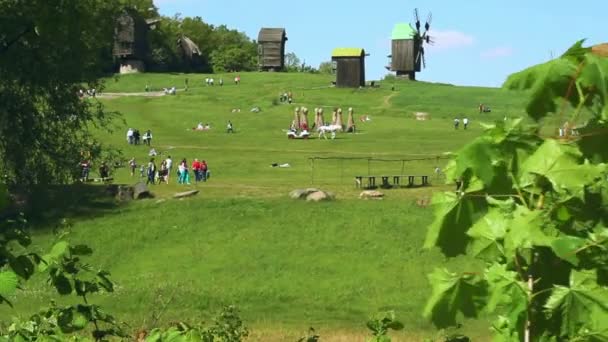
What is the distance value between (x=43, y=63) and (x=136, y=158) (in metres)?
23.6

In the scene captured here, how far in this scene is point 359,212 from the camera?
118 ft

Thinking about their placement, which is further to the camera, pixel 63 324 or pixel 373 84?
pixel 373 84

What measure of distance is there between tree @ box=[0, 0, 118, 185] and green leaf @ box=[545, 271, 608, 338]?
2854 centimetres

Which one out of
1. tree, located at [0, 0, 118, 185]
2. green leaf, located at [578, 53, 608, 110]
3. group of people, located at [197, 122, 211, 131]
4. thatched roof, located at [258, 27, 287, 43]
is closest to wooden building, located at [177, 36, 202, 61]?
thatched roof, located at [258, 27, 287, 43]

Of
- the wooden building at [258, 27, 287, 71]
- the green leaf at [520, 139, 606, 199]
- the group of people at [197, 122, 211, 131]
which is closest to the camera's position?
the green leaf at [520, 139, 606, 199]

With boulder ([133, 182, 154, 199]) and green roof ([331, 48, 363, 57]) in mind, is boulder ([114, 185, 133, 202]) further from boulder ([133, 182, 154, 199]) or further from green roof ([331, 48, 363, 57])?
green roof ([331, 48, 363, 57])

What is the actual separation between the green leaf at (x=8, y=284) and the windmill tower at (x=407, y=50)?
126 meters

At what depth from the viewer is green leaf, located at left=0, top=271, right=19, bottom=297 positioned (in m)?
4.50

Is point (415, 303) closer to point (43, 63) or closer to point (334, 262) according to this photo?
point (334, 262)

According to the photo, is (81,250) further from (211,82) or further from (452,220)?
(211,82)

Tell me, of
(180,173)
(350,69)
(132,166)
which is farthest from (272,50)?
(180,173)

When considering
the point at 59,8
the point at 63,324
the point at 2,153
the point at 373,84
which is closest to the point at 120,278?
the point at 2,153

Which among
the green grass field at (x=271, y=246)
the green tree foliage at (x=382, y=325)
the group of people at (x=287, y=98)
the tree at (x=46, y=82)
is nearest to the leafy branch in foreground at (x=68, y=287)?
the green tree foliage at (x=382, y=325)

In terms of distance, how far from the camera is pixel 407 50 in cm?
12950
